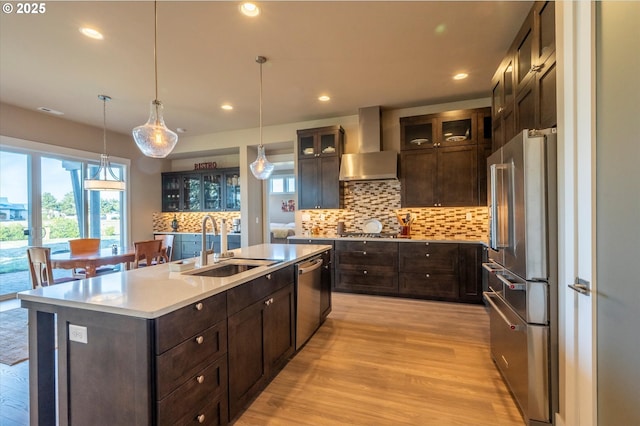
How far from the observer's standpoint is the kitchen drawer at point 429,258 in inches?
158

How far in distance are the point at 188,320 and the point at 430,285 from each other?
3.59 meters

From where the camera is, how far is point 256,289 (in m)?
1.95

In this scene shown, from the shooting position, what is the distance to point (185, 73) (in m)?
3.38

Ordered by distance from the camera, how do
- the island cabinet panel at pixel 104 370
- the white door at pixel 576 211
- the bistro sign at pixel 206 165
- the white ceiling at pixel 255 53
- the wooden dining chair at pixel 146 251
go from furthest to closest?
the bistro sign at pixel 206 165, the wooden dining chair at pixel 146 251, the white ceiling at pixel 255 53, the white door at pixel 576 211, the island cabinet panel at pixel 104 370

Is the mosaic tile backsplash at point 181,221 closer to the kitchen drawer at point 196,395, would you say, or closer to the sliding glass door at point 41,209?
the sliding glass door at point 41,209

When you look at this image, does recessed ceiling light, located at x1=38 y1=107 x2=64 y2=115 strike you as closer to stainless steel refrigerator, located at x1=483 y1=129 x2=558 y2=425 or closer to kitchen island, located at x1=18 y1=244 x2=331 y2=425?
kitchen island, located at x1=18 y1=244 x2=331 y2=425

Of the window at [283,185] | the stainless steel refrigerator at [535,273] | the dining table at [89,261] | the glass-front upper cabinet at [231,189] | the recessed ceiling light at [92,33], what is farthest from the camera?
the window at [283,185]

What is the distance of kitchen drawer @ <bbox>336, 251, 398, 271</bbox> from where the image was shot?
4.32 m

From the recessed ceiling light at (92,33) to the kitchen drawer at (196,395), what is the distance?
304cm

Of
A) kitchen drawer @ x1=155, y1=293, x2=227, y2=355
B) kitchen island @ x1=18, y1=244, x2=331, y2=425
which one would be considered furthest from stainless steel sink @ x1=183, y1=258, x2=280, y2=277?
kitchen drawer @ x1=155, y1=293, x2=227, y2=355

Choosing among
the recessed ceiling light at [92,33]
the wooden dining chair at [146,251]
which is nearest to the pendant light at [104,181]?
the wooden dining chair at [146,251]

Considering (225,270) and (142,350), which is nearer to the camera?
(142,350)

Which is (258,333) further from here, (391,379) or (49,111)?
(49,111)

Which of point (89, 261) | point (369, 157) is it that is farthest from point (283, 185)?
point (89, 261)
